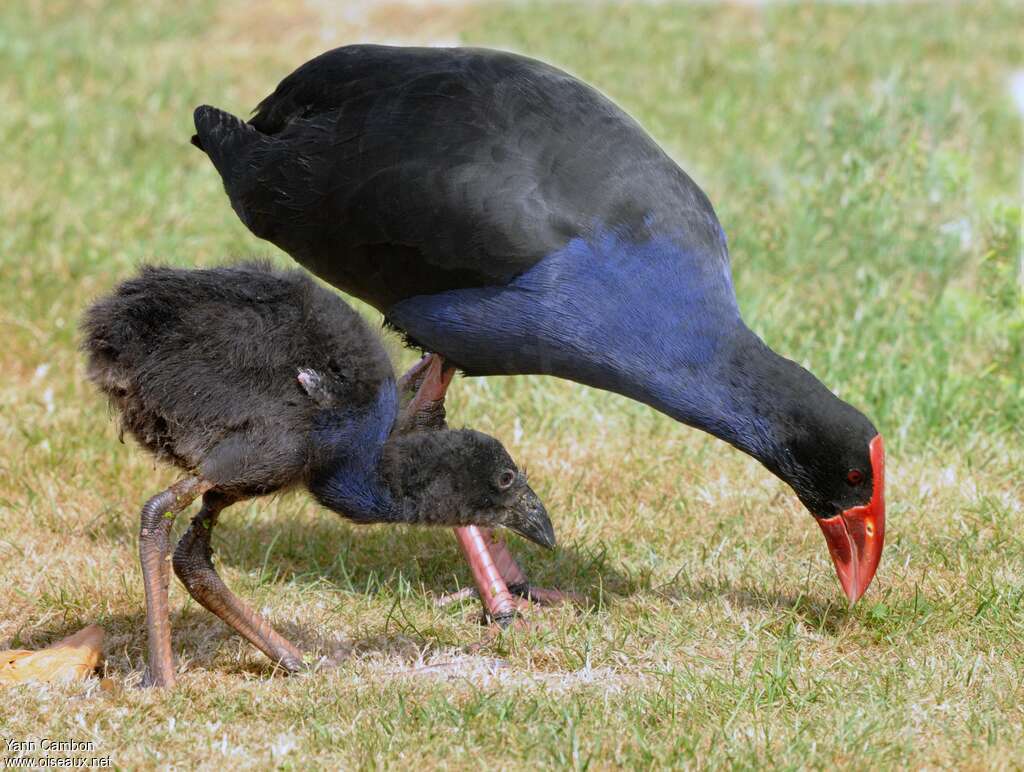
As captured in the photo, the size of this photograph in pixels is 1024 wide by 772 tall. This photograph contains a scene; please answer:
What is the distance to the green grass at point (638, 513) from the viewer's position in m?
3.56

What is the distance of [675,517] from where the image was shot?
5.05 metres

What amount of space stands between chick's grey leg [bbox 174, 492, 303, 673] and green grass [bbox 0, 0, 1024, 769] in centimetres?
11

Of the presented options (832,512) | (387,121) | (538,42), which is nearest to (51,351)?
(387,121)

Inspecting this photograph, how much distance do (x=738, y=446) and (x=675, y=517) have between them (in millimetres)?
1007

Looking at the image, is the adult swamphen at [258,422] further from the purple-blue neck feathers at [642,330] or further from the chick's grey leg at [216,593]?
the purple-blue neck feathers at [642,330]

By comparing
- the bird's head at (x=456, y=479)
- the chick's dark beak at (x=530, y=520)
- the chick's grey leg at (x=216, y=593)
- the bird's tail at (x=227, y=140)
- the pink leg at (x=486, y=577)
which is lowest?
the pink leg at (x=486, y=577)

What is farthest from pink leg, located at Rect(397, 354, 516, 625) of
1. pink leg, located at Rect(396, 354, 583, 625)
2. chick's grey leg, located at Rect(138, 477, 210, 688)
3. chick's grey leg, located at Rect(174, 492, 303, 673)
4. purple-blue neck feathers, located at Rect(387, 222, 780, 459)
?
chick's grey leg, located at Rect(138, 477, 210, 688)

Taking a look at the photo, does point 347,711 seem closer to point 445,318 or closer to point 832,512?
point 445,318

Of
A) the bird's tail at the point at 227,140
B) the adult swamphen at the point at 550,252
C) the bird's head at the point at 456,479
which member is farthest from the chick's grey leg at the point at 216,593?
the bird's tail at the point at 227,140

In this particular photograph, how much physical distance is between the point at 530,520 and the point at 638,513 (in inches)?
43.9

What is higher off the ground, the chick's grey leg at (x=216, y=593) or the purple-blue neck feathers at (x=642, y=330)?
the purple-blue neck feathers at (x=642, y=330)

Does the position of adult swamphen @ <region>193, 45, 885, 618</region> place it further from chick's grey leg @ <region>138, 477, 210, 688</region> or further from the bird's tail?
chick's grey leg @ <region>138, 477, 210, 688</region>

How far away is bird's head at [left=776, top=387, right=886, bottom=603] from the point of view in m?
3.94

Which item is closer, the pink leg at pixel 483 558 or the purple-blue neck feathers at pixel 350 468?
the purple-blue neck feathers at pixel 350 468
